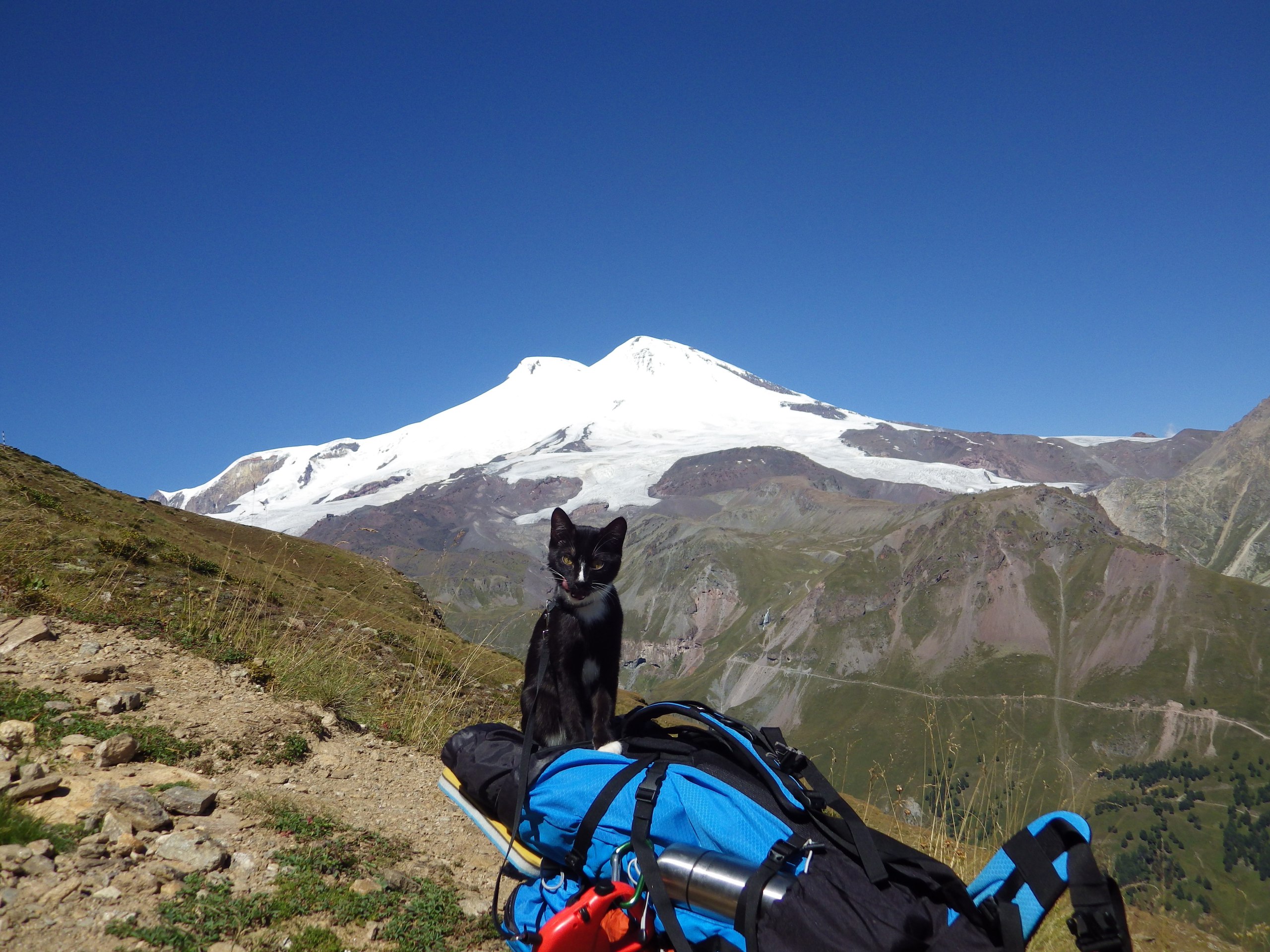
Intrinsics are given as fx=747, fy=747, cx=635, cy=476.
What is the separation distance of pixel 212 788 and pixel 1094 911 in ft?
14.5

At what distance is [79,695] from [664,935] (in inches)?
177

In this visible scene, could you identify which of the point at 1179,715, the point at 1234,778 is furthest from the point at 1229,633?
the point at 1234,778

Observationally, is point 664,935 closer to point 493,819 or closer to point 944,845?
point 493,819

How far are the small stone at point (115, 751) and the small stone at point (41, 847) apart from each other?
1.17 meters

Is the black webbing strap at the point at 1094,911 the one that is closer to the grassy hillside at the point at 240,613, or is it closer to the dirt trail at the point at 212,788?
the dirt trail at the point at 212,788

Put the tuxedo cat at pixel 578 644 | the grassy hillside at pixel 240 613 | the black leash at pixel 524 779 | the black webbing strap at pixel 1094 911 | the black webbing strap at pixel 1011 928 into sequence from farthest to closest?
the grassy hillside at pixel 240 613 < the tuxedo cat at pixel 578 644 < the black leash at pixel 524 779 < the black webbing strap at pixel 1011 928 < the black webbing strap at pixel 1094 911

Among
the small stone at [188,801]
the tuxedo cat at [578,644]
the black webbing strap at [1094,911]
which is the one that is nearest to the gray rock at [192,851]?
the small stone at [188,801]

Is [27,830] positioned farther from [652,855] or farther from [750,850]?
[750,850]

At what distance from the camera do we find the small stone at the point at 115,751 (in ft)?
14.4

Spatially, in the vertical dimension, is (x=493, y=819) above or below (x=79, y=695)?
below

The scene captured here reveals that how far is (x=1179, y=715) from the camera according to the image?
166500 millimetres

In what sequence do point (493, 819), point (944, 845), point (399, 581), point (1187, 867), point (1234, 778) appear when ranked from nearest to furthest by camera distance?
point (493, 819), point (944, 845), point (399, 581), point (1187, 867), point (1234, 778)

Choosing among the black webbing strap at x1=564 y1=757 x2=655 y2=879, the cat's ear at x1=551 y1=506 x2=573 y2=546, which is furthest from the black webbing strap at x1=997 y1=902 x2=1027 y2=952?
the cat's ear at x1=551 y1=506 x2=573 y2=546

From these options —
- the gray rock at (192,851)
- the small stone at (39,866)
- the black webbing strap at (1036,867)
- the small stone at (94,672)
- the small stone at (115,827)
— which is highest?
the black webbing strap at (1036,867)
